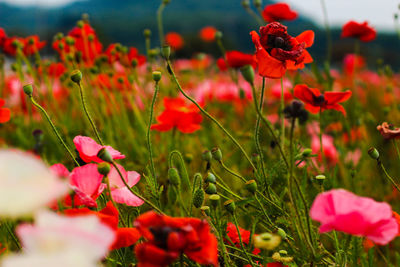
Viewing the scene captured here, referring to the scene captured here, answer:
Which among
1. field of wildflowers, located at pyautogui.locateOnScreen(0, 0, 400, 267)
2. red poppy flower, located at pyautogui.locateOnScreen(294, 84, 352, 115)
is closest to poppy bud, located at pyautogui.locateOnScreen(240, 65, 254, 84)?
field of wildflowers, located at pyautogui.locateOnScreen(0, 0, 400, 267)

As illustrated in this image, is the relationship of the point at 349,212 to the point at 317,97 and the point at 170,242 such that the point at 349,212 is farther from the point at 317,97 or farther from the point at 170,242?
the point at 317,97

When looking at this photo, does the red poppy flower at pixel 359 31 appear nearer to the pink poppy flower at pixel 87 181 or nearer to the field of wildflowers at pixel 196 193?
the field of wildflowers at pixel 196 193

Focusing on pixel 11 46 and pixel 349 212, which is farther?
pixel 11 46

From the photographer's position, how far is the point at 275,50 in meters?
0.65

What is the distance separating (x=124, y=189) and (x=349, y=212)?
0.33m

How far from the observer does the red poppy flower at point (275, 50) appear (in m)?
0.63

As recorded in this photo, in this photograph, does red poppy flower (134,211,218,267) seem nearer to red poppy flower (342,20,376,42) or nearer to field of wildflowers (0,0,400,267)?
field of wildflowers (0,0,400,267)

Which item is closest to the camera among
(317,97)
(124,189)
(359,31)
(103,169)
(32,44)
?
(103,169)

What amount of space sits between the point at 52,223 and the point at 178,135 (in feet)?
3.63

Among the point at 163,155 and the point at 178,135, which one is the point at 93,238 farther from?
the point at 178,135

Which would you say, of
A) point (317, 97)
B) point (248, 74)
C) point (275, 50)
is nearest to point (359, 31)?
point (317, 97)

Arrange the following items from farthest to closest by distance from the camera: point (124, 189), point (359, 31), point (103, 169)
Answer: point (359, 31)
point (124, 189)
point (103, 169)

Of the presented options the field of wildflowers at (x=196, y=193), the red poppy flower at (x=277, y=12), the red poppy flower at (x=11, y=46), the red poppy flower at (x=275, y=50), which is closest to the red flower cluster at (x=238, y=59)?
the field of wildflowers at (x=196, y=193)

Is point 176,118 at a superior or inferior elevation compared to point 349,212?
inferior
